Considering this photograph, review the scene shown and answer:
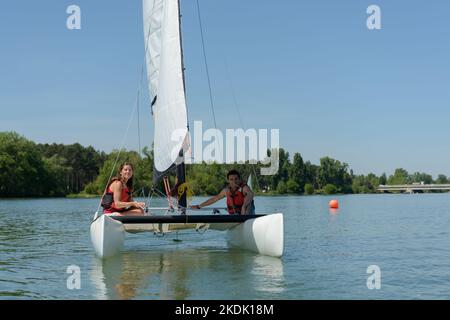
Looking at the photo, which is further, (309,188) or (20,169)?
(309,188)

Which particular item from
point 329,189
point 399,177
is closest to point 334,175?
point 329,189

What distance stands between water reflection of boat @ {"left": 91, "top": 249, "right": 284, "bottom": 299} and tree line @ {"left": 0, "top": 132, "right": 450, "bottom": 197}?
14.1 m

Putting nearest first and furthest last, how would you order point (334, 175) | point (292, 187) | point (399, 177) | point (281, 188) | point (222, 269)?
point (222, 269) → point (281, 188) → point (292, 187) → point (334, 175) → point (399, 177)

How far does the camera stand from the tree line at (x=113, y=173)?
172 ft

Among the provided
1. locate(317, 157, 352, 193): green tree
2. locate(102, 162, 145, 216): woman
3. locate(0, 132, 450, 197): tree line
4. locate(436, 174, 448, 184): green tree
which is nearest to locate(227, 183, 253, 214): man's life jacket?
locate(102, 162, 145, 216): woman

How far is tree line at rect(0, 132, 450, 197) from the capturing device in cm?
5247

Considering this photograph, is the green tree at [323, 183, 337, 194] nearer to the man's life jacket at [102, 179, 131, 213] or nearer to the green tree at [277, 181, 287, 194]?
the green tree at [277, 181, 287, 194]

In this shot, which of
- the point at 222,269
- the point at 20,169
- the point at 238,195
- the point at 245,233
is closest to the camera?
the point at 222,269

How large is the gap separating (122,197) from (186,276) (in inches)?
115

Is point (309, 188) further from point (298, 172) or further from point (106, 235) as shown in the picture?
point (106, 235)

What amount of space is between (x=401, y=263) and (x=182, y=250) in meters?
4.46

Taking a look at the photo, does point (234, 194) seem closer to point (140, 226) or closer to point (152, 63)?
point (140, 226)

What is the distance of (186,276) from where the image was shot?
8.26 meters
